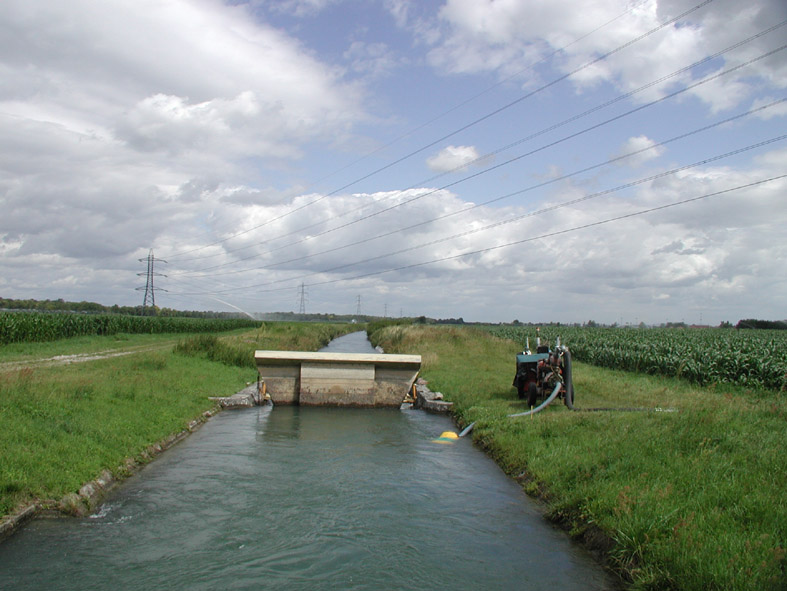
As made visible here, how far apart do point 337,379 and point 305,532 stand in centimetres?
1094

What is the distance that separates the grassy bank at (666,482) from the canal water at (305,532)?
377 millimetres

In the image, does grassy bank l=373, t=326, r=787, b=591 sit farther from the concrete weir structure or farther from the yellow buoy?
the concrete weir structure

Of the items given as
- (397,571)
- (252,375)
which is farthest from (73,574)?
(252,375)

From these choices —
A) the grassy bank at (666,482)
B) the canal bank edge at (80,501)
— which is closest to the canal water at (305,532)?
the canal bank edge at (80,501)

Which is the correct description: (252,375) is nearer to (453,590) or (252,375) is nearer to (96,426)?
(96,426)

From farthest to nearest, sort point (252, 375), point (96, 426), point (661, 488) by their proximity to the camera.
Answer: point (252, 375) < point (96, 426) < point (661, 488)

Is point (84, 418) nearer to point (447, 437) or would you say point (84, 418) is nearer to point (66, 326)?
point (447, 437)

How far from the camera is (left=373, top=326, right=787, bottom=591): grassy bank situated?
5277mm

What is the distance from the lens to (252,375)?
2478 centimetres

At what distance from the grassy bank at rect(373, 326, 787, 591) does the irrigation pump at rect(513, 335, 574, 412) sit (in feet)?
1.97

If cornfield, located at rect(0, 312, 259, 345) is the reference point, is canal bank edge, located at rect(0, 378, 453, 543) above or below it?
below

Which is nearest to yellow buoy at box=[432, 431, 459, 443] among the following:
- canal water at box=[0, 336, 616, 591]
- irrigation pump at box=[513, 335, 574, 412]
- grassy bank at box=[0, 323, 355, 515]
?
canal water at box=[0, 336, 616, 591]

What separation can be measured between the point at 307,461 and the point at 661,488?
5.95 metres

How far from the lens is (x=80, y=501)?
7.86 m
